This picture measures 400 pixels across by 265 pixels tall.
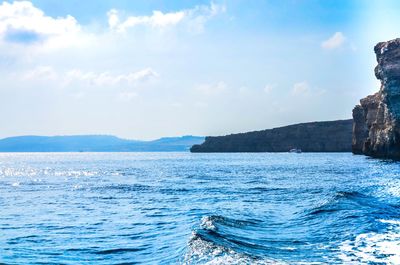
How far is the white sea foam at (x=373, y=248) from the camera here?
16484 millimetres

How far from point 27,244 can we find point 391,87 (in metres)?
87.2

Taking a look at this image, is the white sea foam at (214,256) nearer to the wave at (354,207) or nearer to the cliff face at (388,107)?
the wave at (354,207)

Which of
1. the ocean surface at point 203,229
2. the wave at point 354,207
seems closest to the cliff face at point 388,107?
the ocean surface at point 203,229

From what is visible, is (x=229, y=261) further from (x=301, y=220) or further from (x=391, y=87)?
(x=391, y=87)

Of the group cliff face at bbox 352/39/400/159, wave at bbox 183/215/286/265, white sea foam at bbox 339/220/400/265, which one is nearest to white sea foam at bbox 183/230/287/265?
wave at bbox 183/215/286/265

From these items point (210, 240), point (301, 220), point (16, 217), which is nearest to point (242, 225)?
point (301, 220)

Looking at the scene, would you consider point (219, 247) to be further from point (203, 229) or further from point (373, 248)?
point (373, 248)

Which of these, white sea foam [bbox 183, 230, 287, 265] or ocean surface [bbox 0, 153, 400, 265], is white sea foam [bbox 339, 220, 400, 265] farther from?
white sea foam [bbox 183, 230, 287, 265]

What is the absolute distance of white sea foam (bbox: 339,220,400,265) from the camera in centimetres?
1648

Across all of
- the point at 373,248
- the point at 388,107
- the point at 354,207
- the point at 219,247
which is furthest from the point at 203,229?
the point at 388,107

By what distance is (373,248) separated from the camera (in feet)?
59.8

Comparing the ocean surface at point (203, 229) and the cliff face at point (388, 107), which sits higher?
the cliff face at point (388, 107)

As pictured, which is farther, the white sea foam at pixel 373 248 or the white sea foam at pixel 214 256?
the white sea foam at pixel 373 248

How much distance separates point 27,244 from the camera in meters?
20.6
